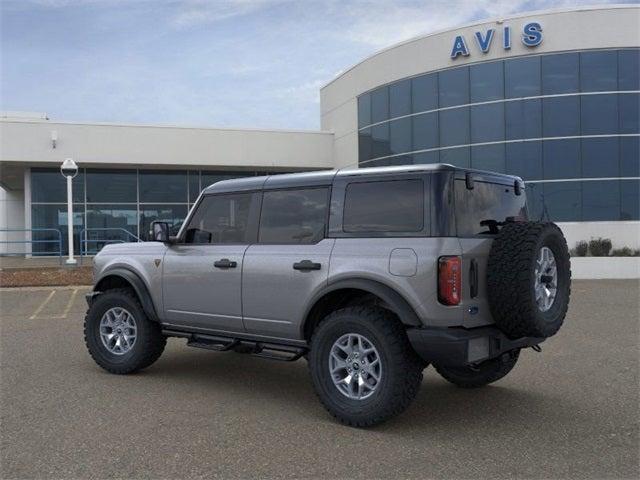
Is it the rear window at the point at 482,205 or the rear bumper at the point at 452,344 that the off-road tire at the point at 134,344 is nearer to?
the rear bumper at the point at 452,344

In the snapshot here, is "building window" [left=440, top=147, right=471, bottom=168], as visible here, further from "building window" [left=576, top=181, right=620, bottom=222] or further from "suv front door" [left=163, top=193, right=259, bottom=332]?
A: "suv front door" [left=163, top=193, right=259, bottom=332]

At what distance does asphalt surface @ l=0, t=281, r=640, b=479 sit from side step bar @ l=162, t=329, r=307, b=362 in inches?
16.2

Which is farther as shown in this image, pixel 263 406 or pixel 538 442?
pixel 263 406

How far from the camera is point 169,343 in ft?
27.8

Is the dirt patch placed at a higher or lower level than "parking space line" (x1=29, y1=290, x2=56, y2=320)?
higher

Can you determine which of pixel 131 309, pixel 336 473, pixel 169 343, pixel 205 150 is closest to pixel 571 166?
pixel 205 150

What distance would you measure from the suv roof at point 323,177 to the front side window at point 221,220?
0.10 metres

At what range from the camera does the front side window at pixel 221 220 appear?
582 centimetres

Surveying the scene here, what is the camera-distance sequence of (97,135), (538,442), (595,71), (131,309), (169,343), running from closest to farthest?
(538,442)
(131,309)
(169,343)
(595,71)
(97,135)

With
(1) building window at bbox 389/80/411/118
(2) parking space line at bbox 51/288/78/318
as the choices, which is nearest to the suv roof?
(2) parking space line at bbox 51/288/78/318

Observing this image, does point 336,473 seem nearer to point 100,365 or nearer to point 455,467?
point 455,467

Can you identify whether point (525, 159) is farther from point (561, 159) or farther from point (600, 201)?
point (600, 201)

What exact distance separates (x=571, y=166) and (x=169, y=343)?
16815 millimetres

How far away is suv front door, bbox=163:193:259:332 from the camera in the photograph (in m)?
5.68
